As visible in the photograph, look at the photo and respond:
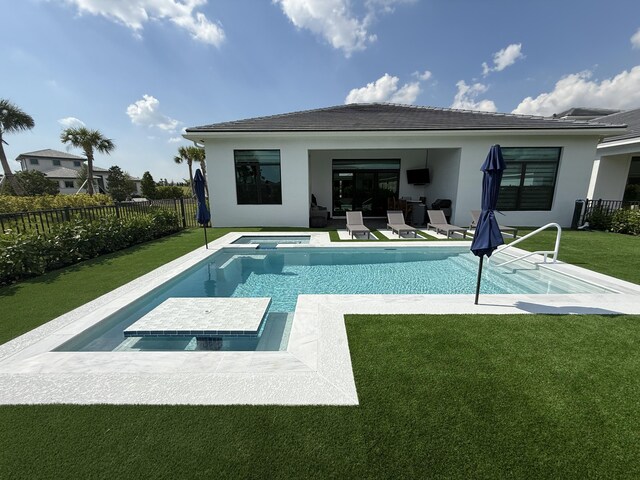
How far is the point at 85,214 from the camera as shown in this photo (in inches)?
314

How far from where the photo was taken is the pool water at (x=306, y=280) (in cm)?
359

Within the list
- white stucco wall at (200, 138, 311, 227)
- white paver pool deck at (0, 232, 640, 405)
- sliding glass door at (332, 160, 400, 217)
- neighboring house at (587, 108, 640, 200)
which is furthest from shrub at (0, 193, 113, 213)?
neighboring house at (587, 108, 640, 200)

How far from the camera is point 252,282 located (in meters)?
6.21

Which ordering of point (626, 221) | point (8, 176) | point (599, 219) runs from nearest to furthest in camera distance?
point (626, 221)
point (599, 219)
point (8, 176)

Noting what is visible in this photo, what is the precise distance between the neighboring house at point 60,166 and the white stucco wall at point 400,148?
161 feet

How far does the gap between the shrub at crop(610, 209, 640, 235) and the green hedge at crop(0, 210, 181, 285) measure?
18258 millimetres

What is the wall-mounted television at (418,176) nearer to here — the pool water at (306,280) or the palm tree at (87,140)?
the pool water at (306,280)

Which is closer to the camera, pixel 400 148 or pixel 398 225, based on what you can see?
pixel 398 225

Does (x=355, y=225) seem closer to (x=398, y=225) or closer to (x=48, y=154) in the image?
(x=398, y=225)

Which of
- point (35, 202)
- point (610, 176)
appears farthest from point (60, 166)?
point (610, 176)

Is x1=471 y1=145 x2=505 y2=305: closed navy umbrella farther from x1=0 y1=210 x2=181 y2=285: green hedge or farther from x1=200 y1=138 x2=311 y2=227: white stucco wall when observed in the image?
x1=0 y1=210 x2=181 y2=285: green hedge

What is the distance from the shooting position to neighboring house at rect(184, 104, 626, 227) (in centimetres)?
1074

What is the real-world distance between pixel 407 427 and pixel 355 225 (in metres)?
8.73

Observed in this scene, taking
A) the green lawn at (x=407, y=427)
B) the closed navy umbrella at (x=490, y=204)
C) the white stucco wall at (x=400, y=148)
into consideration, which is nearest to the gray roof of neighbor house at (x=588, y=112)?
the white stucco wall at (x=400, y=148)
